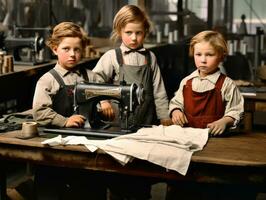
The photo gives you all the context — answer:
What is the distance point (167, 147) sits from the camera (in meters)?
2.55

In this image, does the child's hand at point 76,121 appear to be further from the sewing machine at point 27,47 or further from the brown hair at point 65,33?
the sewing machine at point 27,47

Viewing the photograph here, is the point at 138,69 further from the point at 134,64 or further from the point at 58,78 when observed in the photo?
the point at 58,78

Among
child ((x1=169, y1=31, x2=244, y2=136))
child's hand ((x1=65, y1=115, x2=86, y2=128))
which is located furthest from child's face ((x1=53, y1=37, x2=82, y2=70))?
child ((x1=169, y1=31, x2=244, y2=136))

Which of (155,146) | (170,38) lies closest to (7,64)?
(155,146)

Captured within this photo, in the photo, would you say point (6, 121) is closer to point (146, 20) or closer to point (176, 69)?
point (146, 20)

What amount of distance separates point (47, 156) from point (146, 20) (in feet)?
3.64

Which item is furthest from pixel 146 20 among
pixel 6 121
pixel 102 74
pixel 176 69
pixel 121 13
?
pixel 176 69

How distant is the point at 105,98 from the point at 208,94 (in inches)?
21.9

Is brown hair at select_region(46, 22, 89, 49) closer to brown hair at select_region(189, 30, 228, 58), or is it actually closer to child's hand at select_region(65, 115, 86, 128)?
child's hand at select_region(65, 115, 86, 128)

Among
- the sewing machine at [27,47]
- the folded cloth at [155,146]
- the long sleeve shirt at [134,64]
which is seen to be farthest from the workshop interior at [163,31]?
the folded cloth at [155,146]

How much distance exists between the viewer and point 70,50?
122 inches

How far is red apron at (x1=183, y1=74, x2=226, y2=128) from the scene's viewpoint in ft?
10.1

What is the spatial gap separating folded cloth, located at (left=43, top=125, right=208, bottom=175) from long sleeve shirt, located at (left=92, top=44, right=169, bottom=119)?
31.4 inches

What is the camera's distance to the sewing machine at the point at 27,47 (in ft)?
16.9
